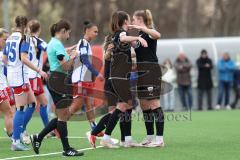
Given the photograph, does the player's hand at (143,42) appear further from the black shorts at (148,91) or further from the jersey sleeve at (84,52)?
the jersey sleeve at (84,52)

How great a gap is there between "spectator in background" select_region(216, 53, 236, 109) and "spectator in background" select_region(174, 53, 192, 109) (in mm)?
1061

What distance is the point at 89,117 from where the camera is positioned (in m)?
13.9

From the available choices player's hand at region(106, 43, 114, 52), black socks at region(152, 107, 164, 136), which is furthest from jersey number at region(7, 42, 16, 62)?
black socks at region(152, 107, 164, 136)

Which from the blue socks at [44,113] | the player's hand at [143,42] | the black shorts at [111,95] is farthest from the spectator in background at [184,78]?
the player's hand at [143,42]

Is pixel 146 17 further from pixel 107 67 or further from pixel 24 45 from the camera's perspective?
pixel 24 45

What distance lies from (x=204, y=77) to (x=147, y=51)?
13804 millimetres

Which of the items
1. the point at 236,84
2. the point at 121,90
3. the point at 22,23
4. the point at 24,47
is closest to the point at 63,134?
the point at 121,90

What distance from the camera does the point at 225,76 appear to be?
25109mm

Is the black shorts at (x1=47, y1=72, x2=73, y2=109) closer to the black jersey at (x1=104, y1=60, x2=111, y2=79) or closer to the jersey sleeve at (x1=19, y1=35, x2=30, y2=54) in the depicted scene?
the jersey sleeve at (x1=19, y1=35, x2=30, y2=54)

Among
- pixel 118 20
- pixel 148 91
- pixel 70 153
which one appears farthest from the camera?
pixel 148 91

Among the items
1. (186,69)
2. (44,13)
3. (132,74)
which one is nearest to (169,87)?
(186,69)

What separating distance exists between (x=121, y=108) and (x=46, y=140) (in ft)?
7.77

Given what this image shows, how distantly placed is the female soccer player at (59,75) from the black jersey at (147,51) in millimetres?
1169

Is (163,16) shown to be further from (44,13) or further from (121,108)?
(121,108)
